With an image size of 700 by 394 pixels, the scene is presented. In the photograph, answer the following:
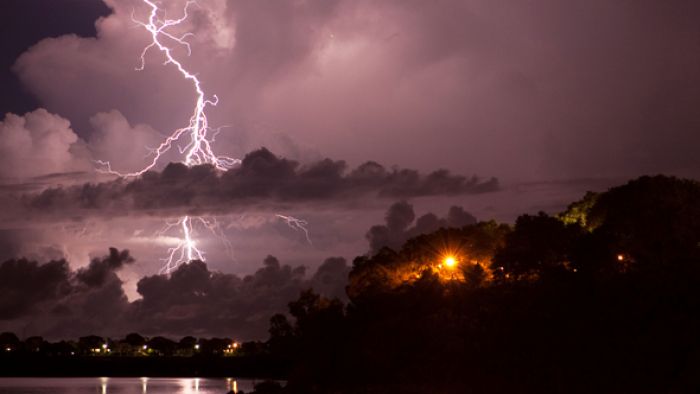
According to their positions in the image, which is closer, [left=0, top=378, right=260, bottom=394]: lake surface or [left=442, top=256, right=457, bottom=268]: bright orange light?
[left=442, top=256, right=457, bottom=268]: bright orange light

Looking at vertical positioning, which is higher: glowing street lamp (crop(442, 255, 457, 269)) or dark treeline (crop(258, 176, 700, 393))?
glowing street lamp (crop(442, 255, 457, 269))

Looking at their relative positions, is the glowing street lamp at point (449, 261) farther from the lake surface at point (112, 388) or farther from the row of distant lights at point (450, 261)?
the lake surface at point (112, 388)

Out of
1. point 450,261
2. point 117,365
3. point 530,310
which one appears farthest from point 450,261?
point 117,365

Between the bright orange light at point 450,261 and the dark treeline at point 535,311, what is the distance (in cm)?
8

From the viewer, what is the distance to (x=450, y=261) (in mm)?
60938

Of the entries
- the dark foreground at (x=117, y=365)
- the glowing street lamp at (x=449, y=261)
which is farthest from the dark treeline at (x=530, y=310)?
the dark foreground at (x=117, y=365)

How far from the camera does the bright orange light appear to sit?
60.7 m

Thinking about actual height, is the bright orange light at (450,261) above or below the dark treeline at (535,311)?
above

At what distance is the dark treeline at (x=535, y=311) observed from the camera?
44625 mm

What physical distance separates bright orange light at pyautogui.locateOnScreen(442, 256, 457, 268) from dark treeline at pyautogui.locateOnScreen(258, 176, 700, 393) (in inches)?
3.1

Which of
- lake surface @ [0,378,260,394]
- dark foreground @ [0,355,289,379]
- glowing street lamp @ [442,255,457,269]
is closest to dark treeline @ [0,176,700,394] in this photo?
glowing street lamp @ [442,255,457,269]

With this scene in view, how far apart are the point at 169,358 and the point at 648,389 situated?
517 ft

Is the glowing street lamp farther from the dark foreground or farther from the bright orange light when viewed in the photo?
the dark foreground

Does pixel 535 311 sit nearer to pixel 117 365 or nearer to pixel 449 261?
pixel 449 261
